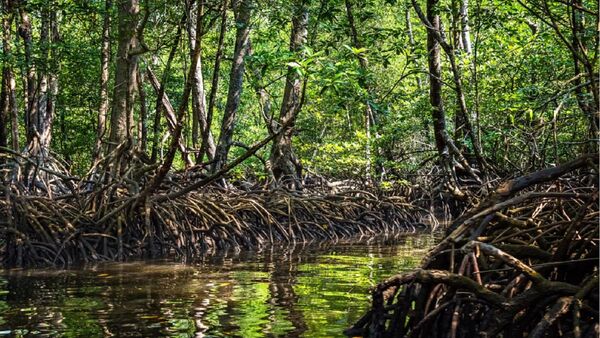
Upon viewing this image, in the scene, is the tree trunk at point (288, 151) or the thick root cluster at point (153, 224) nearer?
the thick root cluster at point (153, 224)

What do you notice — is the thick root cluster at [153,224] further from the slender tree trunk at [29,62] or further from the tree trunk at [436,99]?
the slender tree trunk at [29,62]

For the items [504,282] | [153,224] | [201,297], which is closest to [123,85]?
[153,224]

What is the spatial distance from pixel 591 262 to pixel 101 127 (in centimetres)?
1311

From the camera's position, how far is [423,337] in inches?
146

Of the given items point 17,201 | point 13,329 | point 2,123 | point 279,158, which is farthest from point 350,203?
point 13,329

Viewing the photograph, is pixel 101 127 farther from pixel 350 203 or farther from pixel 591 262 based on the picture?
pixel 591 262

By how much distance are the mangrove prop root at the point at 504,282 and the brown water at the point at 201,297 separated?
0.64 m

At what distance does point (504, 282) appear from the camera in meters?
3.89

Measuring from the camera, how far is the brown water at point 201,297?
4594mm

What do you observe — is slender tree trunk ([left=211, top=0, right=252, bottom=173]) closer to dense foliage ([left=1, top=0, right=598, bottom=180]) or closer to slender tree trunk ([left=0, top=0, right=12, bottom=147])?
dense foliage ([left=1, top=0, right=598, bottom=180])

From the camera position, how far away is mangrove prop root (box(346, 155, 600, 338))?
3.33 meters

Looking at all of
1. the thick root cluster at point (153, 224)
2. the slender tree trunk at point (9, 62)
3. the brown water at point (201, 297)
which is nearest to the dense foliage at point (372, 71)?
the slender tree trunk at point (9, 62)

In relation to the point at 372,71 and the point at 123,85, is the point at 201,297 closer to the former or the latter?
the point at 123,85

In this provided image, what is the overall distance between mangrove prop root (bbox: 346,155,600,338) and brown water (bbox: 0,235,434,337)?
2.09ft
